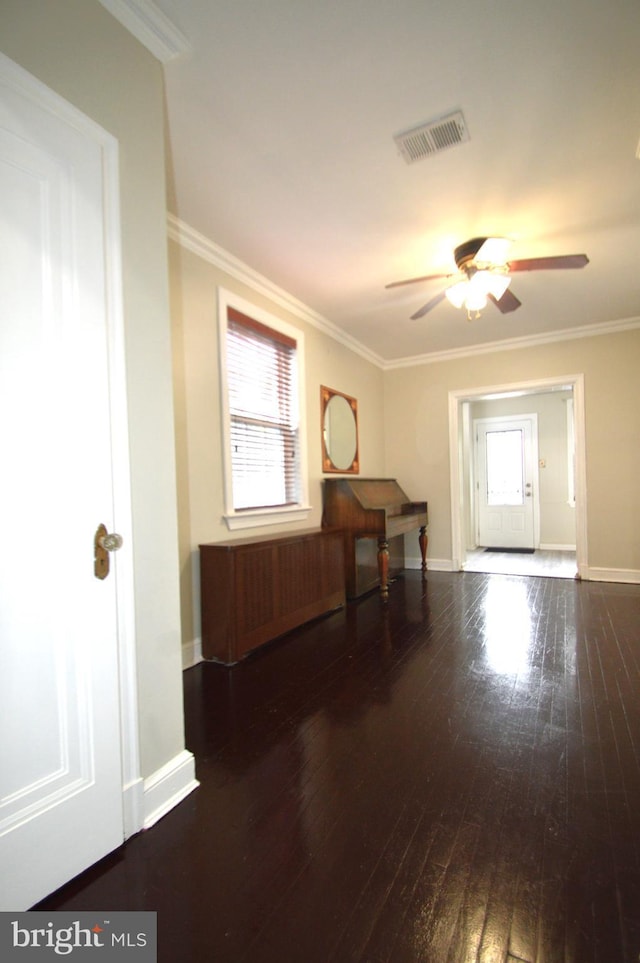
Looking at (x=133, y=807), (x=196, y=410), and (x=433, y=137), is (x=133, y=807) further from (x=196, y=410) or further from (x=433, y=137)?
(x=433, y=137)

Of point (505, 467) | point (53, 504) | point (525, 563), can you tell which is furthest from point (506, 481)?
point (53, 504)

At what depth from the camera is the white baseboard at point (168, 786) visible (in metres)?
1.39

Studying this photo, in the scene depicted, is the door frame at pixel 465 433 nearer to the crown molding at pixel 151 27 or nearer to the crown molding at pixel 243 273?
the crown molding at pixel 243 273

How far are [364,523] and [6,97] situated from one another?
3489mm

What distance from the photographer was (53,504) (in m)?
1.16

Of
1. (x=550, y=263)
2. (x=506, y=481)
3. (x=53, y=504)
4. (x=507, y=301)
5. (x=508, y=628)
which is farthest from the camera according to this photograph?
(x=506, y=481)

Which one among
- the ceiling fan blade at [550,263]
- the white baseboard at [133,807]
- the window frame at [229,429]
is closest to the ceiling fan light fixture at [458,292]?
the ceiling fan blade at [550,263]

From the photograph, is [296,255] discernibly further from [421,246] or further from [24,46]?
[24,46]

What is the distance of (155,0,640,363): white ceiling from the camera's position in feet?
4.95

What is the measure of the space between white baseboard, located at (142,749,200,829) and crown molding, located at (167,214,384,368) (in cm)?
275

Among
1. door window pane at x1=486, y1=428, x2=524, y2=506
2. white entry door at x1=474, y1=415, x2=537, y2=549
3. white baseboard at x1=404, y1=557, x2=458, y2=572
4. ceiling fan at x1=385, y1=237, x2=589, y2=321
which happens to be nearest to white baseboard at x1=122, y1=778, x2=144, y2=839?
ceiling fan at x1=385, y1=237, x2=589, y2=321

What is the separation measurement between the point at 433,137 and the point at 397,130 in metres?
0.18

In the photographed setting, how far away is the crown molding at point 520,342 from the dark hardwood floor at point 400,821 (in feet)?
11.6

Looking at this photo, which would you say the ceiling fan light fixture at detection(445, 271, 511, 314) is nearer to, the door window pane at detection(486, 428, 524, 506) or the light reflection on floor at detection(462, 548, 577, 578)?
the light reflection on floor at detection(462, 548, 577, 578)
